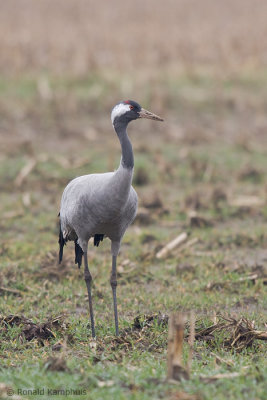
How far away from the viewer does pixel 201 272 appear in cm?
805

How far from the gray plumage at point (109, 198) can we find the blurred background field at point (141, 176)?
0.87 metres

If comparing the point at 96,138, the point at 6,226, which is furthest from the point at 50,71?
the point at 6,226

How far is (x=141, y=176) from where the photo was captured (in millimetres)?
11930

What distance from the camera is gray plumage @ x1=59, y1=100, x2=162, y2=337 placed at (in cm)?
555

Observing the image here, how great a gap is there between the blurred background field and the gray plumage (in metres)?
0.87

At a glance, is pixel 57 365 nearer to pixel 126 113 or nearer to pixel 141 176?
pixel 126 113

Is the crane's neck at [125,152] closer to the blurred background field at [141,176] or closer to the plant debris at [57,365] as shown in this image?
the blurred background field at [141,176]

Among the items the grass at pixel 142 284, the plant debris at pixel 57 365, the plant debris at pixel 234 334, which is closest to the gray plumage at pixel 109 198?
the grass at pixel 142 284

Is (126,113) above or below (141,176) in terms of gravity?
above

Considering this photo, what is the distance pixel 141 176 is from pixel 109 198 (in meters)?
6.38

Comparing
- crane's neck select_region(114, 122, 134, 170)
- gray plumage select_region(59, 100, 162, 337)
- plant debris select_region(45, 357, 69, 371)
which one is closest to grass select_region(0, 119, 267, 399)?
plant debris select_region(45, 357, 69, 371)

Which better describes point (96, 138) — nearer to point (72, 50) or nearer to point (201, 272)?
point (72, 50)

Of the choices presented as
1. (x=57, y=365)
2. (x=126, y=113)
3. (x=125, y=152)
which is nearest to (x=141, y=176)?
(x=126, y=113)

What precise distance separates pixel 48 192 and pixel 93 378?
23.3 feet
